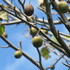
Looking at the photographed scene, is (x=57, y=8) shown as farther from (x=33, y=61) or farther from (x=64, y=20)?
(x=33, y=61)

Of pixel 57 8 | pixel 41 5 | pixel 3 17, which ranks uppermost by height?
pixel 57 8

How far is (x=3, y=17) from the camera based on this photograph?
2.84 metres

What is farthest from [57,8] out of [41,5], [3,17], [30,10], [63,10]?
[3,17]

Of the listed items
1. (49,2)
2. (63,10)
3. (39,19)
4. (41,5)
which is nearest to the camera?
(49,2)

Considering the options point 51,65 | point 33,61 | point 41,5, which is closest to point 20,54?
point 33,61

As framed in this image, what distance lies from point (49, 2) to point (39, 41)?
16.7 inches

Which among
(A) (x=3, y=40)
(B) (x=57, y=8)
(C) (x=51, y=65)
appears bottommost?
(C) (x=51, y=65)

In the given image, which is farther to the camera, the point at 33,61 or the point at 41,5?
the point at 33,61

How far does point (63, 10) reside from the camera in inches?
82.6

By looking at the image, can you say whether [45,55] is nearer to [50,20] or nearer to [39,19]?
[39,19]

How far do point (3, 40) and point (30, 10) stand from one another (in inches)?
28.6

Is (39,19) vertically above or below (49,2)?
below

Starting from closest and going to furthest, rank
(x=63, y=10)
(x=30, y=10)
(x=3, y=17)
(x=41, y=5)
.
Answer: (x=63, y=10)
(x=30, y=10)
(x=41, y=5)
(x=3, y=17)

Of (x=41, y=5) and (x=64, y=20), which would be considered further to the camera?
Result: (x=41, y=5)
